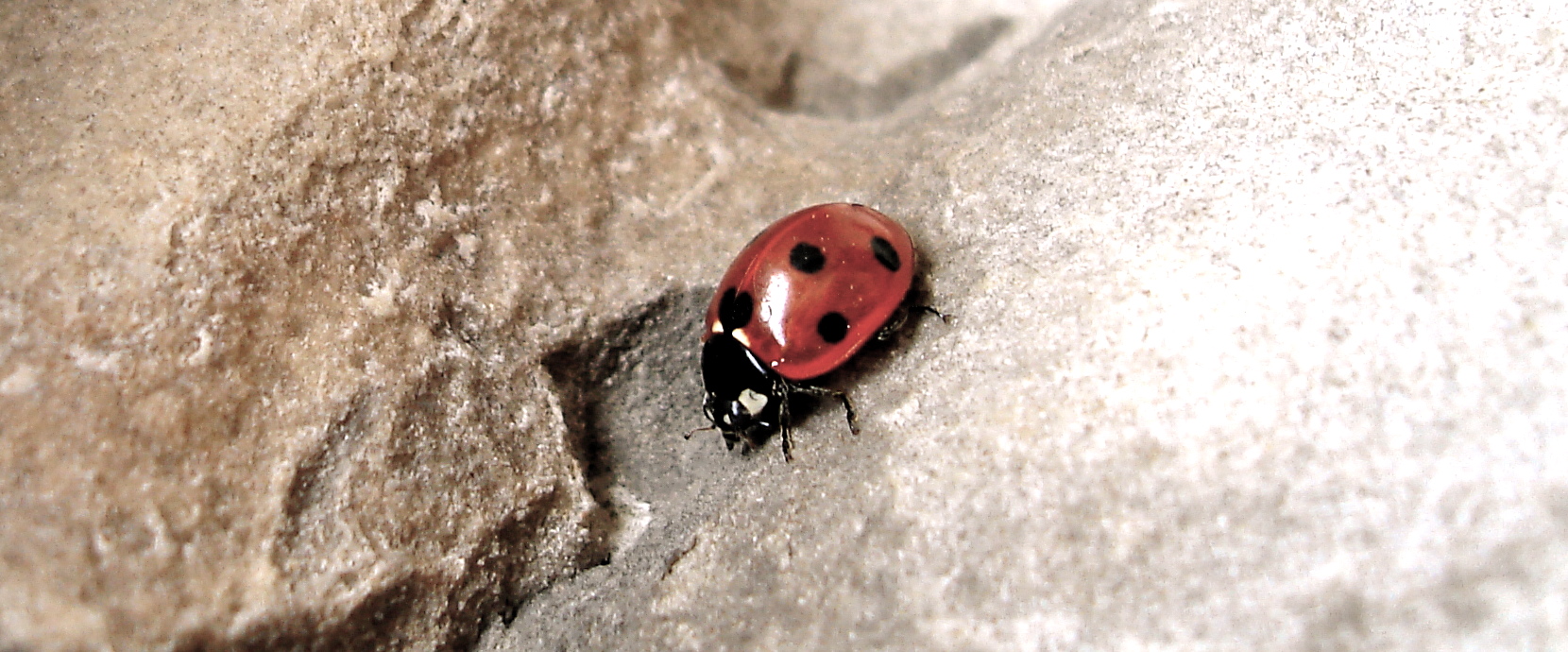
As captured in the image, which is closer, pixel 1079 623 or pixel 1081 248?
pixel 1079 623

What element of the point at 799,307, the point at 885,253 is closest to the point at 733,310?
the point at 799,307

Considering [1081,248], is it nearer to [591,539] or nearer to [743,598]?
[743,598]

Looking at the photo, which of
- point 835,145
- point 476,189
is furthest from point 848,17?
point 476,189

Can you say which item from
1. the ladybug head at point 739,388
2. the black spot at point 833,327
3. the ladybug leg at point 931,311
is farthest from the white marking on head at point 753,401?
the ladybug leg at point 931,311

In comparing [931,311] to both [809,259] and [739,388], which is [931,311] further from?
[739,388]

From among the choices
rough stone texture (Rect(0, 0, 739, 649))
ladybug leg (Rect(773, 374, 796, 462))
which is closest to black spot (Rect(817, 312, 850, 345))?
ladybug leg (Rect(773, 374, 796, 462))

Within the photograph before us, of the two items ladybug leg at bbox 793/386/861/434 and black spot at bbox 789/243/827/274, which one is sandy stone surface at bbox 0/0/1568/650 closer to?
ladybug leg at bbox 793/386/861/434
